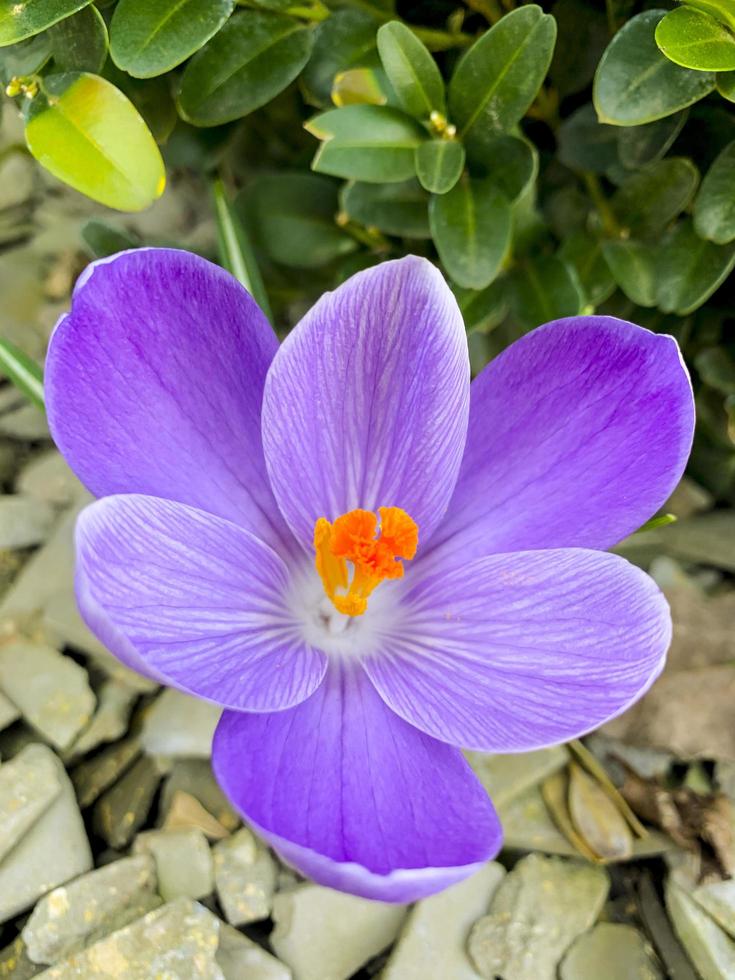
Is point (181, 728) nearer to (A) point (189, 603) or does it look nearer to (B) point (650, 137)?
(A) point (189, 603)

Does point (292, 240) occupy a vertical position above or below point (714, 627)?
above

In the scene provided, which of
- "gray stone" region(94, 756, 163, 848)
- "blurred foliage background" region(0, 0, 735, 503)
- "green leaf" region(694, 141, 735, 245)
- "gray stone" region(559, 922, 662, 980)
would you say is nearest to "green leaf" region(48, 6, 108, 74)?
"blurred foliage background" region(0, 0, 735, 503)

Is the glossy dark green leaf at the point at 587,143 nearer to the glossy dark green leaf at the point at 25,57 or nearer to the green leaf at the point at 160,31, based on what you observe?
the green leaf at the point at 160,31

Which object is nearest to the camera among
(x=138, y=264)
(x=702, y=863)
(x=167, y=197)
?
(x=138, y=264)

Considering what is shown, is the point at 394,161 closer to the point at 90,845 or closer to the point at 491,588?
the point at 491,588

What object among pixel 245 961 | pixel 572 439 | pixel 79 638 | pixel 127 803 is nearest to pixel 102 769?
pixel 127 803

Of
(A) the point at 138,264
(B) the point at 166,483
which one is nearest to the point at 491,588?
(B) the point at 166,483

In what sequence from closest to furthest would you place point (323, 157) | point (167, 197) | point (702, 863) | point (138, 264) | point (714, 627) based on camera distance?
1. point (138, 264)
2. point (323, 157)
3. point (702, 863)
4. point (714, 627)
5. point (167, 197)
